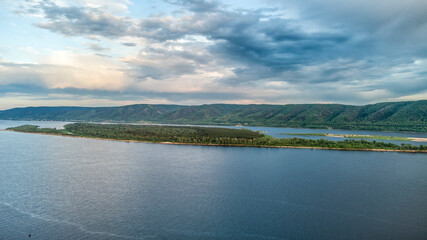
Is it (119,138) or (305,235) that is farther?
(119,138)

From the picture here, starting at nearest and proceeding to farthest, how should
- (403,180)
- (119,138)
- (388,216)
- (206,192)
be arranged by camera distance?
1. (388,216)
2. (206,192)
3. (403,180)
4. (119,138)

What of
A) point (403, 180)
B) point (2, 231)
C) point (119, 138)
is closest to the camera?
point (2, 231)

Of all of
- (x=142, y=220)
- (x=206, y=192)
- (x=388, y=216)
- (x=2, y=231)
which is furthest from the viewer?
(x=206, y=192)

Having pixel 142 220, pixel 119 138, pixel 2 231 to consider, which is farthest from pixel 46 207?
pixel 119 138

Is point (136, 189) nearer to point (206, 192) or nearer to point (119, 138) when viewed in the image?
point (206, 192)

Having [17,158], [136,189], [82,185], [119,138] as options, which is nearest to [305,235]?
[136,189]

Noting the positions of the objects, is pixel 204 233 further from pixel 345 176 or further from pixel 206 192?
pixel 345 176
